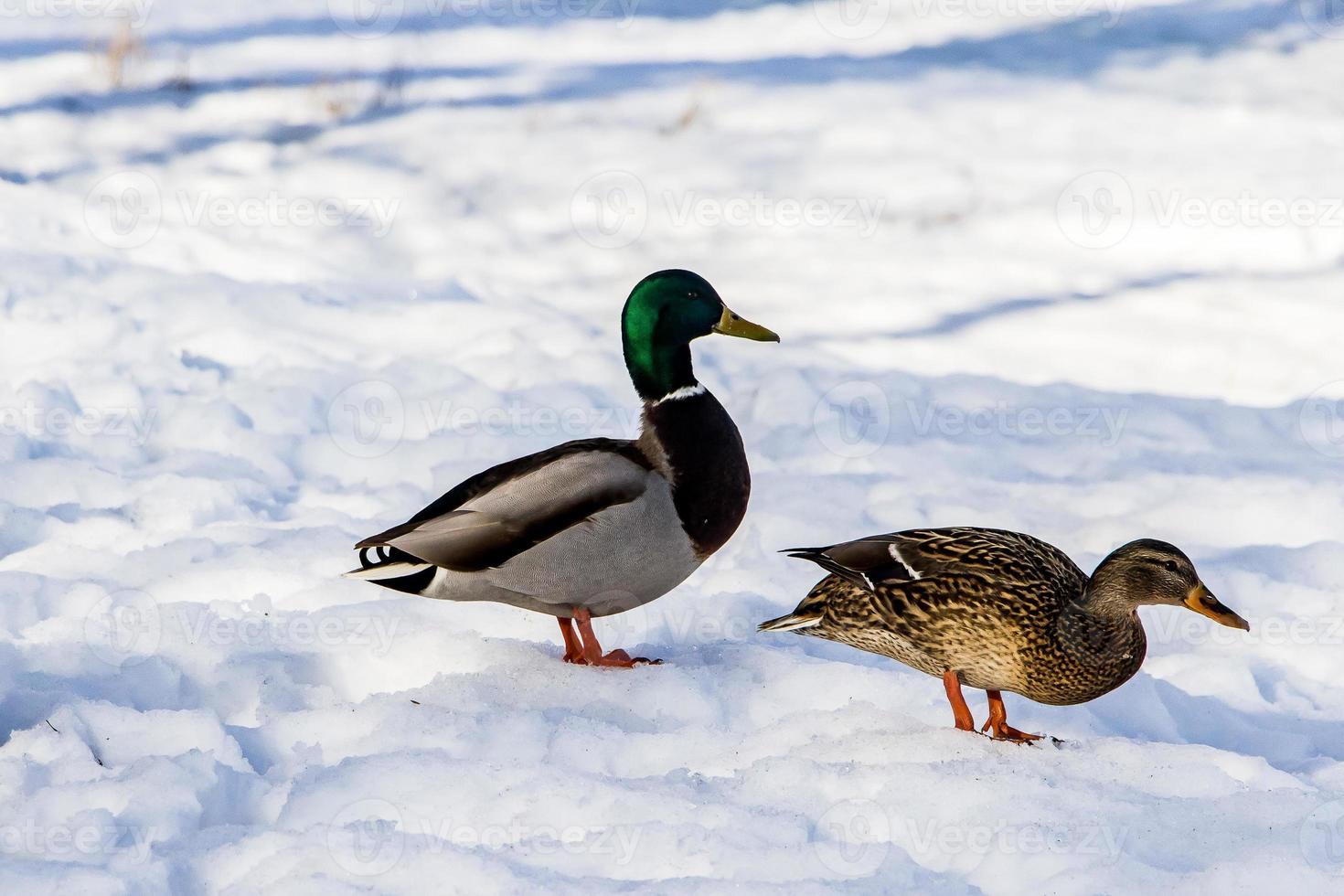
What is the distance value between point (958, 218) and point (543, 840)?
6.71m

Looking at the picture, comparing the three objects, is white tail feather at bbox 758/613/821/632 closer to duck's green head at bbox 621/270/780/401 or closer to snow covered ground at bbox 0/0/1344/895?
snow covered ground at bbox 0/0/1344/895

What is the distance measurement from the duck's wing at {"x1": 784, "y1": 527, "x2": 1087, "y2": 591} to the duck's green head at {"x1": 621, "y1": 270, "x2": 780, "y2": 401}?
65 centimetres

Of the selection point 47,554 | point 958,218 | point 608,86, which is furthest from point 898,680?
point 608,86

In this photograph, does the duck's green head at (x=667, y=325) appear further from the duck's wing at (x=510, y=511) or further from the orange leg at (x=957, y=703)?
the orange leg at (x=957, y=703)

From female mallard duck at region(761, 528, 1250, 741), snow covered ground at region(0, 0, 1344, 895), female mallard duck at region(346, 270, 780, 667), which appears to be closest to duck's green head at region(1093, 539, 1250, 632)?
female mallard duck at region(761, 528, 1250, 741)

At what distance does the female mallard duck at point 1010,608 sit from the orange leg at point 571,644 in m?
0.79

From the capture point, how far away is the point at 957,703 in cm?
345

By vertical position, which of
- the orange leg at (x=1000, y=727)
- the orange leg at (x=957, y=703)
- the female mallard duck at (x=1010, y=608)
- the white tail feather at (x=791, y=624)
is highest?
the female mallard duck at (x=1010, y=608)

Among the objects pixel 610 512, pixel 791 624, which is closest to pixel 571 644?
pixel 610 512

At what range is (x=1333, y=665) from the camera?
4.25m

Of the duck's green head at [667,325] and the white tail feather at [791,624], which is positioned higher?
the duck's green head at [667,325]

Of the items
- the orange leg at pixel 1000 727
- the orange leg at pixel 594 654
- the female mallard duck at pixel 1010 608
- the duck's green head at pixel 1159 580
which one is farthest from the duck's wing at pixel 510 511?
the duck's green head at pixel 1159 580

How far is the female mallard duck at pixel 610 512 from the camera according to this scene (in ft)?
12.0

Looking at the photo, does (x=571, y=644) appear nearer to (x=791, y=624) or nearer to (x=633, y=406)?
(x=791, y=624)
